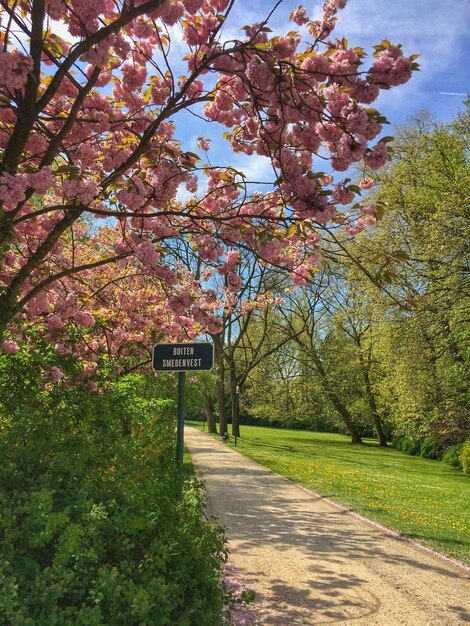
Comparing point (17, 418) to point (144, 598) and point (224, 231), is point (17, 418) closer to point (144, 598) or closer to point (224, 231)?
point (144, 598)

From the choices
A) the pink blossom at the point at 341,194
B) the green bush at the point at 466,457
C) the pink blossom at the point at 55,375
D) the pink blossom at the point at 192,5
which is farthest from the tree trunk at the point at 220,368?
the pink blossom at the point at 192,5

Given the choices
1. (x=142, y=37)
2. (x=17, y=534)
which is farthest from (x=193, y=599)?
(x=142, y=37)

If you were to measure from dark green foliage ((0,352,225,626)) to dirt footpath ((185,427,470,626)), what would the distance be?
1399mm

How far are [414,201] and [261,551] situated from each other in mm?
16353

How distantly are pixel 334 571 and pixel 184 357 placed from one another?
2.81 meters

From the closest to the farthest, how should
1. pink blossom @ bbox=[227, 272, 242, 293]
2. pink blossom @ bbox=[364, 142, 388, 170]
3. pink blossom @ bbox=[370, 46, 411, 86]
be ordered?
pink blossom @ bbox=[370, 46, 411, 86]
pink blossom @ bbox=[364, 142, 388, 170]
pink blossom @ bbox=[227, 272, 242, 293]

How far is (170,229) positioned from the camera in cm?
518

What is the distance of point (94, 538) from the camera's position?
2.53 meters

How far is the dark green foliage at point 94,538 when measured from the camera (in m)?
2.28

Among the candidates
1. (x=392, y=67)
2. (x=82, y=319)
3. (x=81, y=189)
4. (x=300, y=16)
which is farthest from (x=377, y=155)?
(x=82, y=319)

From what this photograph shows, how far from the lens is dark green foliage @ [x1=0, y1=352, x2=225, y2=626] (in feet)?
7.49

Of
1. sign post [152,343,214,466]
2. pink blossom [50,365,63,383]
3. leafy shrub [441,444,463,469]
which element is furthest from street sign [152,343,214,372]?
leafy shrub [441,444,463,469]

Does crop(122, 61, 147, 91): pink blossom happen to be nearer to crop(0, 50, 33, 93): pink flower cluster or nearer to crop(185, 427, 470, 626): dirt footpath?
crop(0, 50, 33, 93): pink flower cluster

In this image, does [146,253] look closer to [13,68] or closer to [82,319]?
[13,68]
